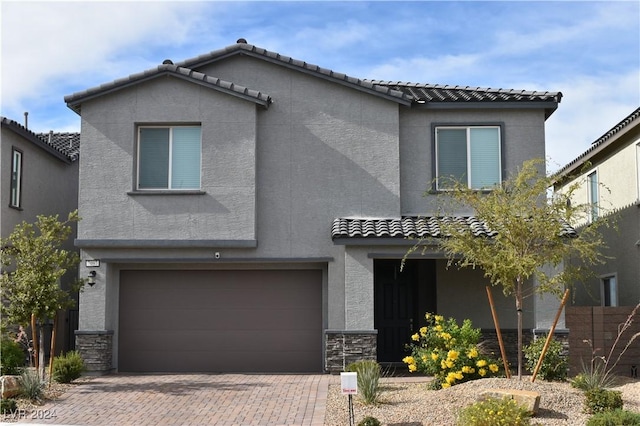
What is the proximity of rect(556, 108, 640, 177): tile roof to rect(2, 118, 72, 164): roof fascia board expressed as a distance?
1290 centimetres

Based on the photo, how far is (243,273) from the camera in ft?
59.5

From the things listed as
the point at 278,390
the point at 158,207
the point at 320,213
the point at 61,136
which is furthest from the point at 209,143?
the point at 61,136

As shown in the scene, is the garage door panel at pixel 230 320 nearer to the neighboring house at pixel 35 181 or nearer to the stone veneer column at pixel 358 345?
the stone veneer column at pixel 358 345

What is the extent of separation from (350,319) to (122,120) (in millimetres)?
6817

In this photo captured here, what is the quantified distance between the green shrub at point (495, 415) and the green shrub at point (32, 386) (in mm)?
7230

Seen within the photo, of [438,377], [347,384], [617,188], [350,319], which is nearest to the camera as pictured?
[347,384]

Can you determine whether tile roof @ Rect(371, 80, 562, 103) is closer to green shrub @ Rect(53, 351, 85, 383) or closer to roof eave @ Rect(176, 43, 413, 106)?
roof eave @ Rect(176, 43, 413, 106)

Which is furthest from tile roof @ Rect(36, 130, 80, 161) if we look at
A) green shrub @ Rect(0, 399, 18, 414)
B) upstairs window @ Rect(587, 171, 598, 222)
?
upstairs window @ Rect(587, 171, 598, 222)

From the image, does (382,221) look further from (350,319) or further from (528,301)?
(528,301)

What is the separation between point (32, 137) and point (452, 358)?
41.0 ft

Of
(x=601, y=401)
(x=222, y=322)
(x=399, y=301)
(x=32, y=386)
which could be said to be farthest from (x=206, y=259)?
(x=601, y=401)

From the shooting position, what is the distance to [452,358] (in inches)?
552

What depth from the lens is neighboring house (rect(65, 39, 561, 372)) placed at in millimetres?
17547

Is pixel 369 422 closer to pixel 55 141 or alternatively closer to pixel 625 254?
pixel 625 254
